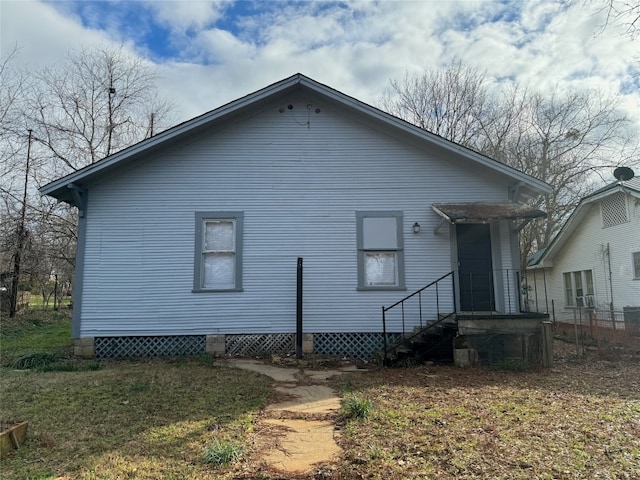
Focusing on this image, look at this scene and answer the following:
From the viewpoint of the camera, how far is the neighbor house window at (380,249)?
10.2m

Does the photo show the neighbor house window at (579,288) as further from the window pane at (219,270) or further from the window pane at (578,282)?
the window pane at (219,270)

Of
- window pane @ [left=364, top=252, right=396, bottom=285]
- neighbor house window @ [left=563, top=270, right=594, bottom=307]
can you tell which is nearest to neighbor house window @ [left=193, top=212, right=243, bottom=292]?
window pane @ [left=364, top=252, right=396, bottom=285]

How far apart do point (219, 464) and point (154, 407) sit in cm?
225

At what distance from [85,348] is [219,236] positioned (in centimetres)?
380

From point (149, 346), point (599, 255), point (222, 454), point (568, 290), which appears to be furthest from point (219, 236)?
point (568, 290)

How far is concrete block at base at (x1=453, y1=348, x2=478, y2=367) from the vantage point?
→ 8.62 meters

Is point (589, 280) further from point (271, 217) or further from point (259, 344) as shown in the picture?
point (259, 344)

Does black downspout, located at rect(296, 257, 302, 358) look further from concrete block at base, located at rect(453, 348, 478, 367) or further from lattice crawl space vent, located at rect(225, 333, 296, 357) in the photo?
concrete block at base, located at rect(453, 348, 478, 367)

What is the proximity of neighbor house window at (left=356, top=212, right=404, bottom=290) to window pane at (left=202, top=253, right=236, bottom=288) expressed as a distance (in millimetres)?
2926

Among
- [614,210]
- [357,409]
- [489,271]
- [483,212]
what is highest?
[614,210]

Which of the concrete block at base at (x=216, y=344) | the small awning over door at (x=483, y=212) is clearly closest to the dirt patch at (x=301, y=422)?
the concrete block at base at (x=216, y=344)

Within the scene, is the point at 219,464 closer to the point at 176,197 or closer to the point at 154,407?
the point at 154,407

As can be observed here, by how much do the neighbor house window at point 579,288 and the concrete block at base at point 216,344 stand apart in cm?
1443

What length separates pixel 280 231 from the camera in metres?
10.2
